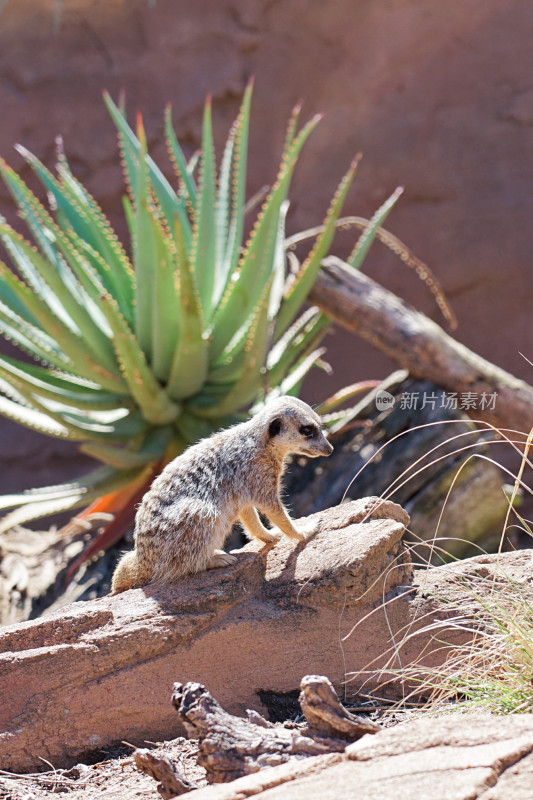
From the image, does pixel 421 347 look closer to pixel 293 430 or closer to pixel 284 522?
pixel 293 430

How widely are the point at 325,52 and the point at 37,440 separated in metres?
3.57

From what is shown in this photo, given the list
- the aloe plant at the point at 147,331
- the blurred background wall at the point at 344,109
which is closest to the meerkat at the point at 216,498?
the aloe plant at the point at 147,331

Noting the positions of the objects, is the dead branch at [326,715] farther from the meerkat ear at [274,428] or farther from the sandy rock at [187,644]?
the meerkat ear at [274,428]

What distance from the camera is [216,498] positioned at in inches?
94.3

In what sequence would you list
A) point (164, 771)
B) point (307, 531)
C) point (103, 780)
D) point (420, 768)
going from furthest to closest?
point (307, 531)
point (103, 780)
point (164, 771)
point (420, 768)

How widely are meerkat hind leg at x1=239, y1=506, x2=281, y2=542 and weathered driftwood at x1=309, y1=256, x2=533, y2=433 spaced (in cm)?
140

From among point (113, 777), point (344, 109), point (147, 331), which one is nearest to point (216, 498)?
point (113, 777)

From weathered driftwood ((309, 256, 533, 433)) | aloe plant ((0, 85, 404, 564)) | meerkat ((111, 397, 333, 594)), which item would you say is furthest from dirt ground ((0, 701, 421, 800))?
weathered driftwood ((309, 256, 533, 433))

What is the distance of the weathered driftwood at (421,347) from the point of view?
11.9 ft

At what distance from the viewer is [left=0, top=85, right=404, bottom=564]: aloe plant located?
3.38 metres

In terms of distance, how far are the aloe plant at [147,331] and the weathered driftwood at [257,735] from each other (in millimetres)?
1656

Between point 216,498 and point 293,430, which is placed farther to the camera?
point 293,430

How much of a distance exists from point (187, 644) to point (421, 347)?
1.97 meters

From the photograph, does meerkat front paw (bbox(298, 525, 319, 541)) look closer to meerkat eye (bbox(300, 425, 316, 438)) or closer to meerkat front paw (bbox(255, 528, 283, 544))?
meerkat front paw (bbox(255, 528, 283, 544))
